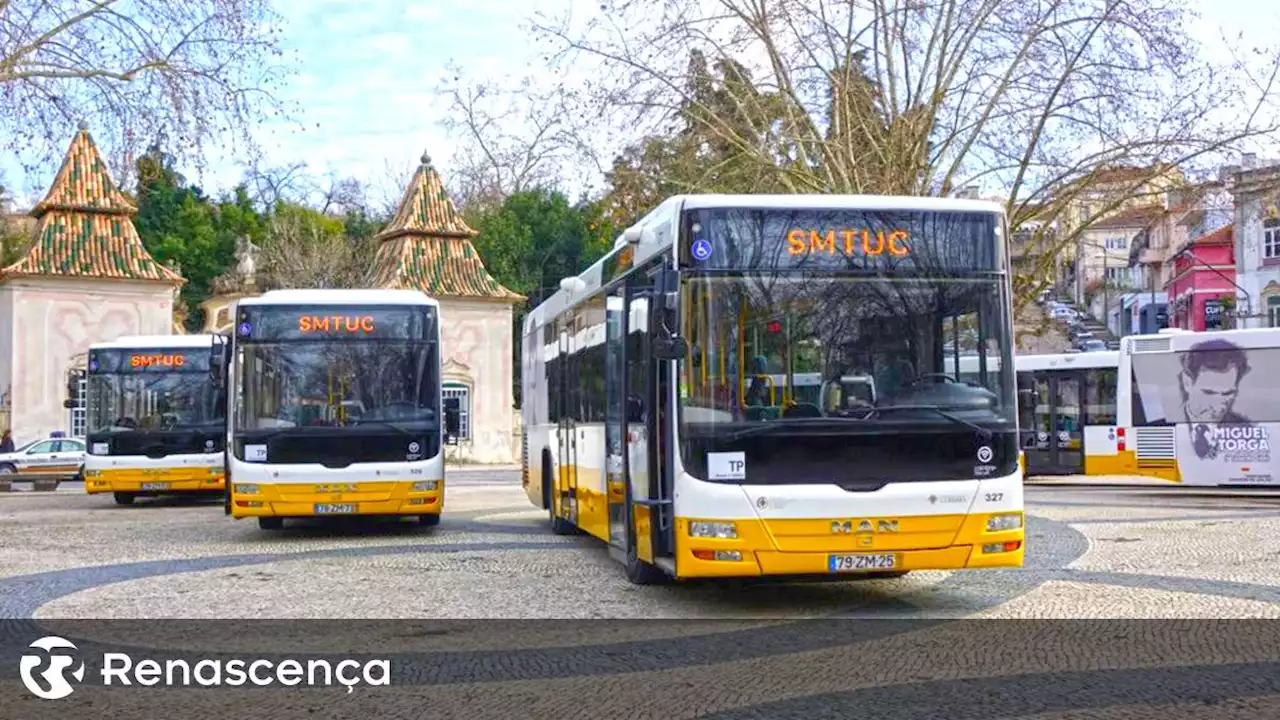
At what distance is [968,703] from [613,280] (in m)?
6.57

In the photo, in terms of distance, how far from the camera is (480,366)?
46469mm

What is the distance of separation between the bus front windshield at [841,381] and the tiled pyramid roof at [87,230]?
35.0 meters

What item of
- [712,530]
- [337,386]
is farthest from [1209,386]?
[712,530]

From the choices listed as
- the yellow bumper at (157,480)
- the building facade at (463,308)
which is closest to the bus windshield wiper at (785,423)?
the yellow bumper at (157,480)

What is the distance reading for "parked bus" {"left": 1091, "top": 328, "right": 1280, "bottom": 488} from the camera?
24000mm

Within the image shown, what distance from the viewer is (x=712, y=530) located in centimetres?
1012

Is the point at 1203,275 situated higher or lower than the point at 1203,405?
higher

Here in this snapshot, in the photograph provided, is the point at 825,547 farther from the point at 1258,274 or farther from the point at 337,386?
the point at 1258,274

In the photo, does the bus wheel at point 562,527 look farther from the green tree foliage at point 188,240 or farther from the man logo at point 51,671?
the green tree foliage at point 188,240

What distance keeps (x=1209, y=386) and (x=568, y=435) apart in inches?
540

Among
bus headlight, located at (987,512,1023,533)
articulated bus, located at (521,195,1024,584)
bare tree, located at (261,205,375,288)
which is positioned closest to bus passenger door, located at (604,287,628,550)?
articulated bus, located at (521,195,1024,584)

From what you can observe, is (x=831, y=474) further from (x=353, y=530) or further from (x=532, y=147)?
(x=532, y=147)

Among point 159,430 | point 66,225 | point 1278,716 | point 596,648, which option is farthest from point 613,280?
point 66,225

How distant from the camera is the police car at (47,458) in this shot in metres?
36.7
